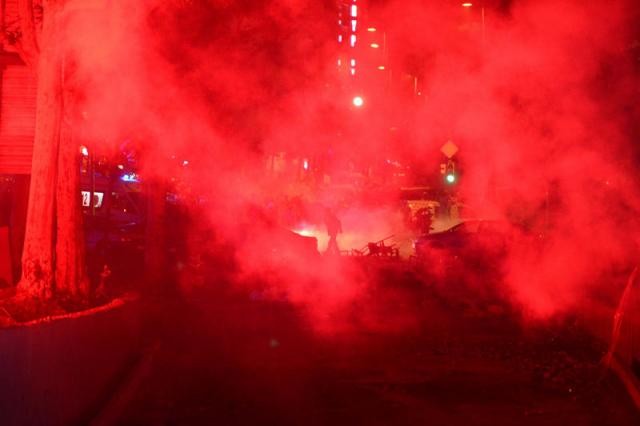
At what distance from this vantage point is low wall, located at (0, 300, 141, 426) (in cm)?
431

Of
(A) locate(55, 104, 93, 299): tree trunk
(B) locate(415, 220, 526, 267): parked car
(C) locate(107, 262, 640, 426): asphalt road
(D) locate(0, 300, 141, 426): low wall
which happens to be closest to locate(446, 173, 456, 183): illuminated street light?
(B) locate(415, 220, 526, 267): parked car

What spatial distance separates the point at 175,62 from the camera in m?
10.6

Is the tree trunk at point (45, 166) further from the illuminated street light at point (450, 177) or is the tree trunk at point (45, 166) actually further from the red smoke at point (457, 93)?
the illuminated street light at point (450, 177)

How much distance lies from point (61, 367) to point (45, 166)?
3.16 meters

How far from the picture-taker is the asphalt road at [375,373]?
21.1ft

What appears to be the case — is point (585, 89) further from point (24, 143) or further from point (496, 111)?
point (24, 143)

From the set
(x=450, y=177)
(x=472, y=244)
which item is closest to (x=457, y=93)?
(x=472, y=244)

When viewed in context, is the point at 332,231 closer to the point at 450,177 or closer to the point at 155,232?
the point at 450,177

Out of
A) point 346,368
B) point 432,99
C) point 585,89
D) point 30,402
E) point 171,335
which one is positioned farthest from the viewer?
point 432,99

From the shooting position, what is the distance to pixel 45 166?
26.0 feet

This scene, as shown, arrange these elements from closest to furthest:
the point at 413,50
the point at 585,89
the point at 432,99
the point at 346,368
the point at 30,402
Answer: the point at 30,402, the point at 346,368, the point at 585,89, the point at 413,50, the point at 432,99

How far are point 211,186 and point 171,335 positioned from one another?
32.2 ft

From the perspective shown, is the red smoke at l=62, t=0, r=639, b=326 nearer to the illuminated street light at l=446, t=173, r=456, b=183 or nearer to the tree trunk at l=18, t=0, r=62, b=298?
the tree trunk at l=18, t=0, r=62, b=298

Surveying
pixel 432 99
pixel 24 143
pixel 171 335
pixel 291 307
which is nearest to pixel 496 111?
pixel 432 99
